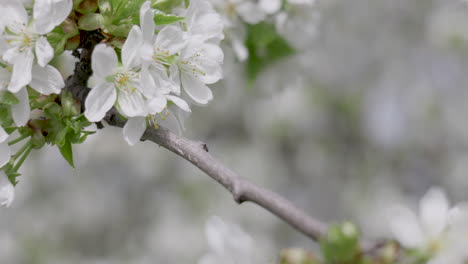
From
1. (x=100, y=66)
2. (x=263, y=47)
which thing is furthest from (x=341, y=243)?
(x=263, y=47)

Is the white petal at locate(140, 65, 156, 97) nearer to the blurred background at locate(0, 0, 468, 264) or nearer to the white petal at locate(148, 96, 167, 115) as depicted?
the white petal at locate(148, 96, 167, 115)

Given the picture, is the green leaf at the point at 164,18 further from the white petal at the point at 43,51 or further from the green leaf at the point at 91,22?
the white petal at the point at 43,51

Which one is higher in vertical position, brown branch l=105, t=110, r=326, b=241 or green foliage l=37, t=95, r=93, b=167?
brown branch l=105, t=110, r=326, b=241

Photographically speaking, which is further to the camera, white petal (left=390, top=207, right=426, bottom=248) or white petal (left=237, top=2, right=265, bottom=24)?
white petal (left=237, top=2, right=265, bottom=24)

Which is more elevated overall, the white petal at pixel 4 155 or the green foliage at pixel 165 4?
the green foliage at pixel 165 4

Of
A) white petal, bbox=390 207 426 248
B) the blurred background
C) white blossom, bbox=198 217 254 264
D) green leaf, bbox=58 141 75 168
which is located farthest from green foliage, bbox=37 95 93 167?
the blurred background

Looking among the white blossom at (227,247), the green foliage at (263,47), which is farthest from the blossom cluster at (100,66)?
the green foliage at (263,47)
